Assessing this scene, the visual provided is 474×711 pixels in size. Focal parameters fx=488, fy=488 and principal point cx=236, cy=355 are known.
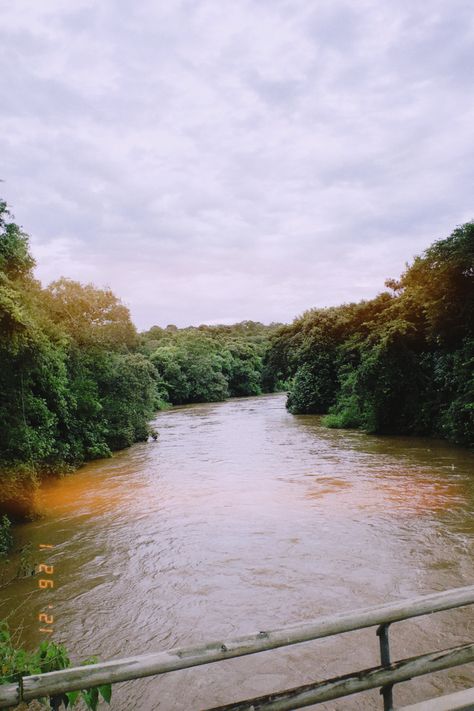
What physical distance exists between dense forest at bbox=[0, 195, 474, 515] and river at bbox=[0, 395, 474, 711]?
229 centimetres

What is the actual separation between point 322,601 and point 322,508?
176 inches

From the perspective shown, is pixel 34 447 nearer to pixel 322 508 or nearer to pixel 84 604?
pixel 84 604

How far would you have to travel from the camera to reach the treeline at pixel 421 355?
16.6 metres

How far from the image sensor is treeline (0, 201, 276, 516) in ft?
36.7

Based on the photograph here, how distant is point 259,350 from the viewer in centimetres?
7944

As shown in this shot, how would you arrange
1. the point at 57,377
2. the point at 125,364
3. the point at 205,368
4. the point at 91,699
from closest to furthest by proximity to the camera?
the point at 91,699
the point at 57,377
the point at 125,364
the point at 205,368

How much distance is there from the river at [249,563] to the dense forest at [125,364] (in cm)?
229

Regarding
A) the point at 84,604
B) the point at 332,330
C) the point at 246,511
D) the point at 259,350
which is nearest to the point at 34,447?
the point at 246,511

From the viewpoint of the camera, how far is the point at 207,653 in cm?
246

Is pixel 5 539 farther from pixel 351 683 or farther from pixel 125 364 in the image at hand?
pixel 125 364

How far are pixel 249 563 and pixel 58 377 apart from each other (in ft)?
33.3

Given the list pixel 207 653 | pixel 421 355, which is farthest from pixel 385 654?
pixel 421 355

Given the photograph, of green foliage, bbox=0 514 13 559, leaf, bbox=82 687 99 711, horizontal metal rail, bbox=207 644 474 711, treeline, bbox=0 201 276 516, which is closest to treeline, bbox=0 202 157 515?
treeline, bbox=0 201 276 516

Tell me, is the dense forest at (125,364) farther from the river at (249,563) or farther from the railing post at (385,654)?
the railing post at (385,654)
